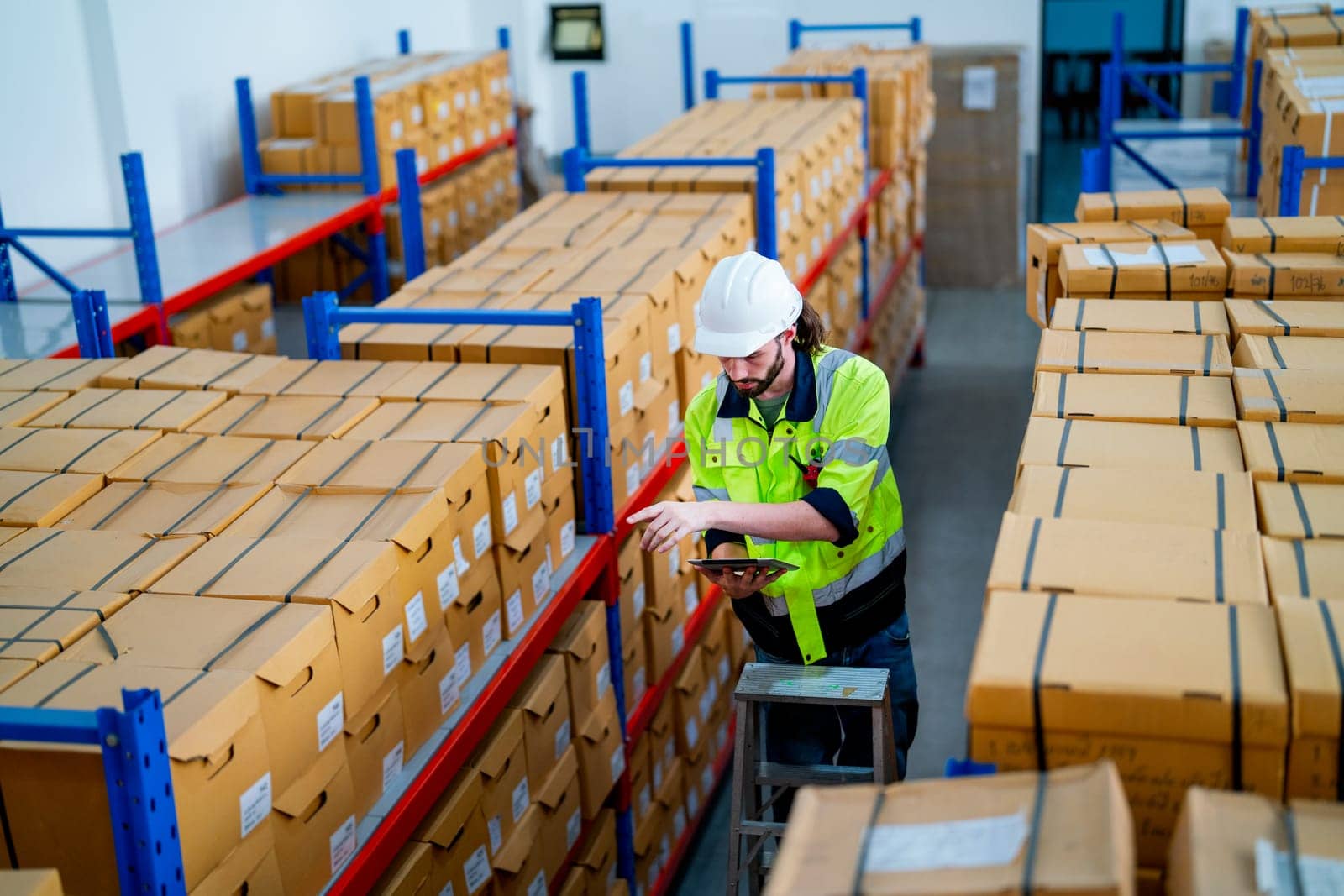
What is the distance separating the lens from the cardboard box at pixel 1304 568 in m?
2.28

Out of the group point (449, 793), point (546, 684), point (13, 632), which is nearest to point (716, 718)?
point (546, 684)

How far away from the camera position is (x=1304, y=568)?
236cm

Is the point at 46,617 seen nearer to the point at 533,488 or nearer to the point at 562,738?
the point at 533,488

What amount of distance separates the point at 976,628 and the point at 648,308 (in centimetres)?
275

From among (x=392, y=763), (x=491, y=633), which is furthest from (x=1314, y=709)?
(x=491, y=633)

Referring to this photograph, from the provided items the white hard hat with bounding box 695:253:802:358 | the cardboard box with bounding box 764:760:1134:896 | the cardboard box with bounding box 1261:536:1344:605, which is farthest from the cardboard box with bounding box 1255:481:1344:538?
the white hard hat with bounding box 695:253:802:358

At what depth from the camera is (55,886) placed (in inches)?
77.7

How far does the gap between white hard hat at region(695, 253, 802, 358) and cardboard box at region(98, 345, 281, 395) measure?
1384 mm

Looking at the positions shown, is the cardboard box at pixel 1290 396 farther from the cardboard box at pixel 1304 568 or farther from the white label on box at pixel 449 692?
the white label on box at pixel 449 692

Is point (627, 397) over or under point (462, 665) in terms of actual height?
over

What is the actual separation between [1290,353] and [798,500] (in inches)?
49.1

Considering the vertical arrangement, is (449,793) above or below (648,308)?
below

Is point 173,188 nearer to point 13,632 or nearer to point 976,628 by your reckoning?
point 976,628

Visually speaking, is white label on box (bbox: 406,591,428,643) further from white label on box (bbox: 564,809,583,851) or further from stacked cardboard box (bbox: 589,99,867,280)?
stacked cardboard box (bbox: 589,99,867,280)
